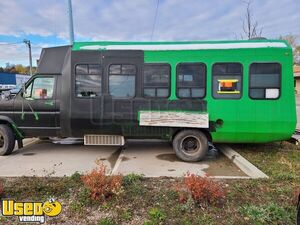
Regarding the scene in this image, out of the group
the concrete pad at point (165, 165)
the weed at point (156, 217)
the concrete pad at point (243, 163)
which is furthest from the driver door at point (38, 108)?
the concrete pad at point (243, 163)

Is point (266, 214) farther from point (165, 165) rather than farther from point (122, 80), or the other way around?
point (122, 80)

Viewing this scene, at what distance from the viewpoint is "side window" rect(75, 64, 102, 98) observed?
5.96 meters

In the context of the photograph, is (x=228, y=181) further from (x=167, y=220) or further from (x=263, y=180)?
(x=167, y=220)

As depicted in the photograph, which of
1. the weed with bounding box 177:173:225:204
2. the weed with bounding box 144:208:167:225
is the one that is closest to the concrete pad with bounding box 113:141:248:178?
the weed with bounding box 177:173:225:204

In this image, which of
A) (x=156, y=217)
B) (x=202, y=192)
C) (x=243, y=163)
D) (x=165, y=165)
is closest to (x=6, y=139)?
(x=165, y=165)

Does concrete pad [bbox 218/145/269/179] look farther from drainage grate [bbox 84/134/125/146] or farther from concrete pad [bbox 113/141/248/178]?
drainage grate [bbox 84/134/125/146]

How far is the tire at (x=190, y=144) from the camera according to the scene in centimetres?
585

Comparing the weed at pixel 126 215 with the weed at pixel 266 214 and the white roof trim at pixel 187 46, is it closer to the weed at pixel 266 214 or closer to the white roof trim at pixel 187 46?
the weed at pixel 266 214

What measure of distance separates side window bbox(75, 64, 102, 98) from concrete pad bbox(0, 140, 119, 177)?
65.9 inches

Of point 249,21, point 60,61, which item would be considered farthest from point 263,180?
point 249,21

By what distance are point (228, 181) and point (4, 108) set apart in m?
5.78

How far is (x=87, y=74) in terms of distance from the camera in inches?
235

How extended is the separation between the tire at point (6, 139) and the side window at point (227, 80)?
533 centimetres

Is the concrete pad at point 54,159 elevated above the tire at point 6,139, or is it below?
below
